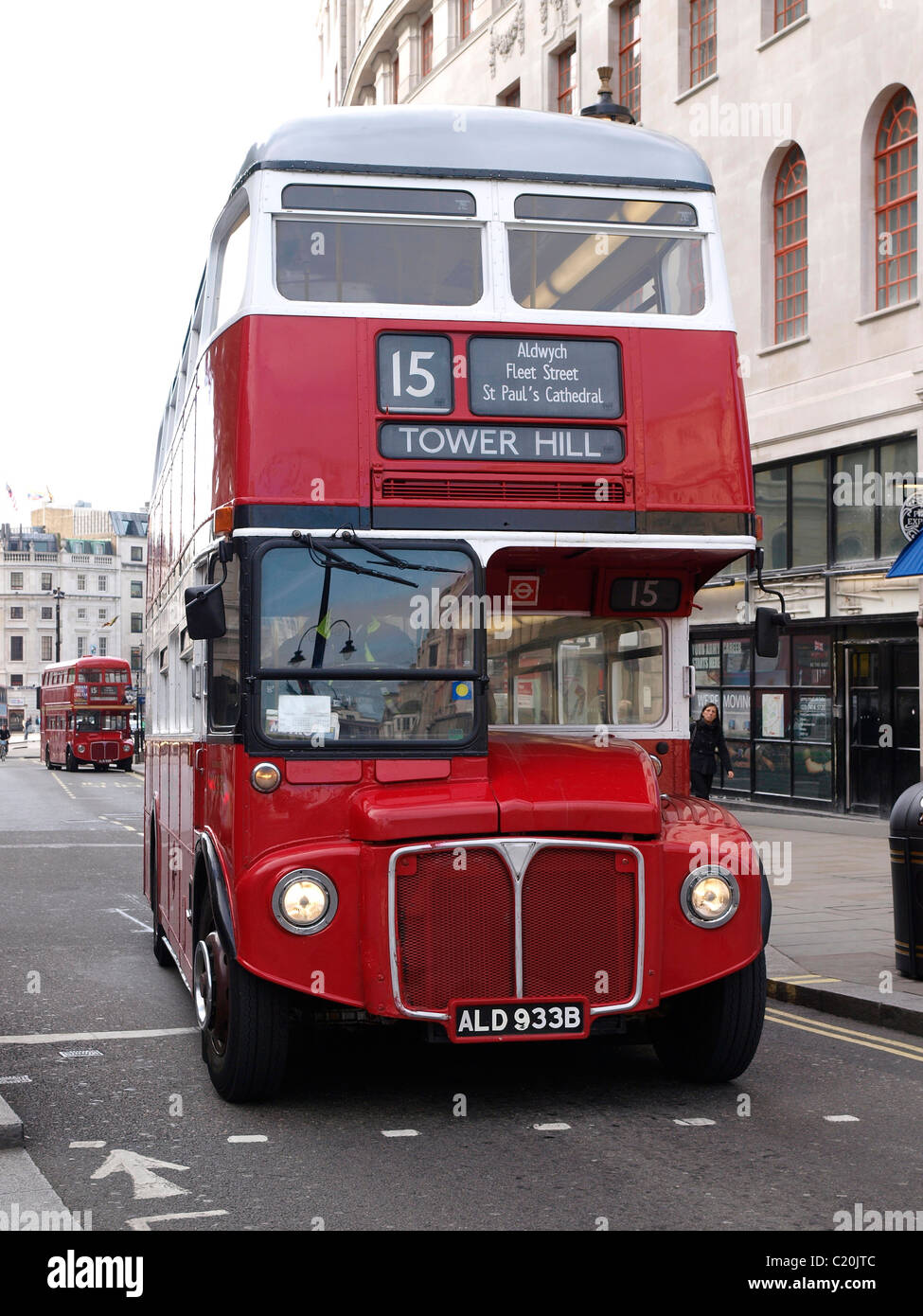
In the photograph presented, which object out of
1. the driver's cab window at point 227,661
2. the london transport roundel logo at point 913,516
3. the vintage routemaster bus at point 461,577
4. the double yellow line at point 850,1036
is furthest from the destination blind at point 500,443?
the london transport roundel logo at point 913,516

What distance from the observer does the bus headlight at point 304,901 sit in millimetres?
6082

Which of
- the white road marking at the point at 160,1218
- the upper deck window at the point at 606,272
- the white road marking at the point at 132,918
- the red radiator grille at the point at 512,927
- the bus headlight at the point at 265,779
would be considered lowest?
the white road marking at the point at 132,918

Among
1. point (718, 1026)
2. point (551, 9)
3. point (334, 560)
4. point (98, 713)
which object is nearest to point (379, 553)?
point (334, 560)

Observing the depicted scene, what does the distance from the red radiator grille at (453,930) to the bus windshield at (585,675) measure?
4.53ft

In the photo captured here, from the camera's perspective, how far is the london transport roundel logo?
1941cm

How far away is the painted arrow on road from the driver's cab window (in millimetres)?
1816

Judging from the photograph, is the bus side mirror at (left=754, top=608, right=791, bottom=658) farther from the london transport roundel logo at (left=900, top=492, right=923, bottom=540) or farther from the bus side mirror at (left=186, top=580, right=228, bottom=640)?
the london transport roundel logo at (left=900, top=492, right=923, bottom=540)

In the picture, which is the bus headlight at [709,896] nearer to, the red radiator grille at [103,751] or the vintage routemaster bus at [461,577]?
the vintage routemaster bus at [461,577]

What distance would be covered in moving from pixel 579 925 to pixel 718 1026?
90cm

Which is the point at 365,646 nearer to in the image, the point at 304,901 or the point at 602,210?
the point at 304,901

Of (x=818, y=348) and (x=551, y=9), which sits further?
(x=551, y=9)

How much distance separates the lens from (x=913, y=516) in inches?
767

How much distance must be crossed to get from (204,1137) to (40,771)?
163 ft
